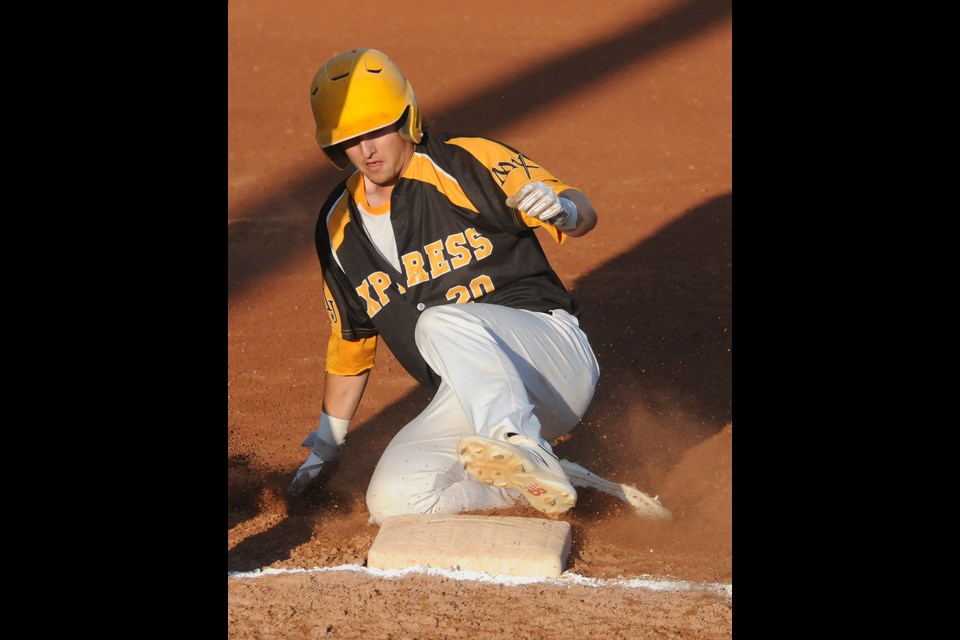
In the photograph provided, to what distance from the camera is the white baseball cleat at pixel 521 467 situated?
11.8 ft

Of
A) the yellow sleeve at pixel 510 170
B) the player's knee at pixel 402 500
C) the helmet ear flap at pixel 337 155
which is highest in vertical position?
the helmet ear flap at pixel 337 155

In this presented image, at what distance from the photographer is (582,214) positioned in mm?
4414

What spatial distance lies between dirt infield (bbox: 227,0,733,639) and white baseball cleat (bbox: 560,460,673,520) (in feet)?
0.18

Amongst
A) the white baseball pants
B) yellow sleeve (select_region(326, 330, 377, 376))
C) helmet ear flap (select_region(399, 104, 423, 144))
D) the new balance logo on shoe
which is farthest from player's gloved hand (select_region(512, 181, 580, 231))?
yellow sleeve (select_region(326, 330, 377, 376))

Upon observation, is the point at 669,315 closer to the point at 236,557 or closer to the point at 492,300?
the point at 492,300

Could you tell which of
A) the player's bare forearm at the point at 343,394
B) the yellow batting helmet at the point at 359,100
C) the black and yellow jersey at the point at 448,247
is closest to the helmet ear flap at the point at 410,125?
the yellow batting helmet at the point at 359,100

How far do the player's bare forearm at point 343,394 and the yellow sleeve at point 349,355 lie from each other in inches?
1.2

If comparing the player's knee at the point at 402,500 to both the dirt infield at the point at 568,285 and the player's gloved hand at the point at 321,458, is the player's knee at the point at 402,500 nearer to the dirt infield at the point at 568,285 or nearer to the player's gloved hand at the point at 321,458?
the dirt infield at the point at 568,285

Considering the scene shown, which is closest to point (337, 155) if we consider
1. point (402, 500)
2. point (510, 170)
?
point (510, 170)

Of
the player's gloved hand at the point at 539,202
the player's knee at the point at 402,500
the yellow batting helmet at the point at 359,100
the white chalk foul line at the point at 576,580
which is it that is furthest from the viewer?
the yellow batting helmet at the point at 359,100

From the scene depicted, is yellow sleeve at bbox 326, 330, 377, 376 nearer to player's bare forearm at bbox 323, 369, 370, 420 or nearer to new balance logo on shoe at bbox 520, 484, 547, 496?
player's bare forearm at bbox 323, 369, 370, 420

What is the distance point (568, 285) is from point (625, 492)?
10.5ft

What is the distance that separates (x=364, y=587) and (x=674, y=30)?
981 cm

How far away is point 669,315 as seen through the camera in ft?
23.9
